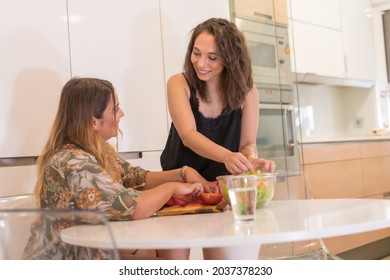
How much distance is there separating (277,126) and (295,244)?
1258mm

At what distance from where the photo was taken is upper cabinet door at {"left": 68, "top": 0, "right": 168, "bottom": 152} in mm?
2137

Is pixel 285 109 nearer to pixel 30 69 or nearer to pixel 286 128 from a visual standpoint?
pixel 286 128

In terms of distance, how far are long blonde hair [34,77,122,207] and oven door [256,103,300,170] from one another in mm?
1563

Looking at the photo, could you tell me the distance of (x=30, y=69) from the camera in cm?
193

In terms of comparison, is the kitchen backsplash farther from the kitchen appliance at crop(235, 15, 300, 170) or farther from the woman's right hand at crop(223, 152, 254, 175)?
the woman's right hand at crop(223, 152, 254, 175)

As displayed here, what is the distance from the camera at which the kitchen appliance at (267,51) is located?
285 centimetres

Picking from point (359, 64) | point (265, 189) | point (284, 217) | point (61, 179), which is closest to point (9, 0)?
point (61, 179)

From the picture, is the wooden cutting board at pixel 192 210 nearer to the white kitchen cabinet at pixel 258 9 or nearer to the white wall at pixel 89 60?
the white wall at pixel 89 60

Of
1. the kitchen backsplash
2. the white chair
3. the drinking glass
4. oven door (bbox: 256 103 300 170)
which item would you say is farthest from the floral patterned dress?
the kitchen backsplash

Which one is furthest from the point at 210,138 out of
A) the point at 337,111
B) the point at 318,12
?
the point at 337,111

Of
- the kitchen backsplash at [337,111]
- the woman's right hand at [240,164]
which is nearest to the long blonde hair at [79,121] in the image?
the woman's right hand at [240,164]

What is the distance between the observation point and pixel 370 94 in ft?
14.9
